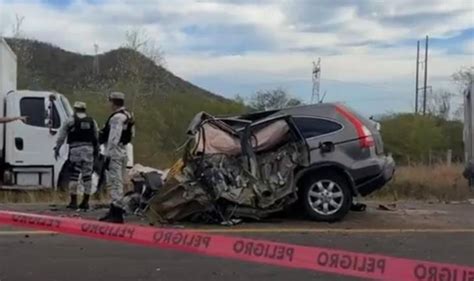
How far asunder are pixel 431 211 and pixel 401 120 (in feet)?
106

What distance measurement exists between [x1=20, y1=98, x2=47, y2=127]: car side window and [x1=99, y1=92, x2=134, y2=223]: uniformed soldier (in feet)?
15.3

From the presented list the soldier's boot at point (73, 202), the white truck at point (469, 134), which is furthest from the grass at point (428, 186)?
the soldier's boot at point (73, 202)

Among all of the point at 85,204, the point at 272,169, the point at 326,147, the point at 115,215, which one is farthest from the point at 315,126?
the point at 85,204

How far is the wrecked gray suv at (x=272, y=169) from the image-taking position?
10.9 meters

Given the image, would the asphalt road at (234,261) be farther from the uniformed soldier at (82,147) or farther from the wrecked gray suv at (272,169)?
the uniformed soldier at (82,147)

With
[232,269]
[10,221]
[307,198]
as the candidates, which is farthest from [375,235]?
[10,221]

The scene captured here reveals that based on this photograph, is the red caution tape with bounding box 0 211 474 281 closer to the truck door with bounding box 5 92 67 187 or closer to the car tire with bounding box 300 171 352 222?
the car tire with bounding box 300 171 352 222

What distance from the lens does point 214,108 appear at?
35.5 metres

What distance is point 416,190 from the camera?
19375mm

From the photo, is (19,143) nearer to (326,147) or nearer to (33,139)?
(33,139)

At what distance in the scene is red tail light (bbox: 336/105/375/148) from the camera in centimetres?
1138

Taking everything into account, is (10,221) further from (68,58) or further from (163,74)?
(68,58)

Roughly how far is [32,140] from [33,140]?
0.7 inches

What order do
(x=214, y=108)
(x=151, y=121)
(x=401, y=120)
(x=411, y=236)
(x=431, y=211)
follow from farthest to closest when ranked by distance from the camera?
1. (x=401, y=120)
2. (x=214, y=108)
3. (x=151, y=121)
4. (x=431, y=211)
5. (x=411, y=236)
